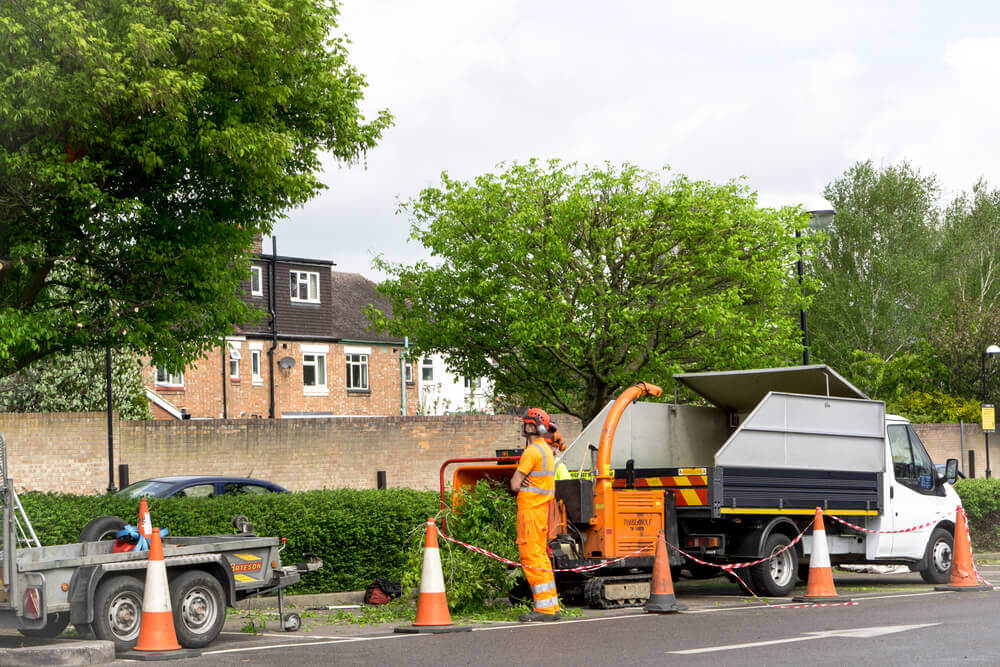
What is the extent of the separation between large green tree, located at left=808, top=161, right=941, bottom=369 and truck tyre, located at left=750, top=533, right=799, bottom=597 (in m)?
35.0

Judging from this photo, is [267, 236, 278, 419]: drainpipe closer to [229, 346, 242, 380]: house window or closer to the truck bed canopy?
[229, 346, 242, 380]: house window

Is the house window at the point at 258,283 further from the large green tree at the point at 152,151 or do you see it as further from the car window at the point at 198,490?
the large green tree at the point at 152,151

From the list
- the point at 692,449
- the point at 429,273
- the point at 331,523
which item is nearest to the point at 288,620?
the point at 331,523

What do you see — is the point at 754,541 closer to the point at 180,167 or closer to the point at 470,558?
the point at 470,558

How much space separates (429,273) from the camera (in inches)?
1049

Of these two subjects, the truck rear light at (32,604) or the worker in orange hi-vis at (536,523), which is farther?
the worker in orange hi-vis at (536,523)

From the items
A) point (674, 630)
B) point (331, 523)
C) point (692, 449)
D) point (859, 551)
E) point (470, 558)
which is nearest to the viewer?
point (674, 630)

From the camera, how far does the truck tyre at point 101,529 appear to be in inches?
458

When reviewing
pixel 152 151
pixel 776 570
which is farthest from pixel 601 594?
pixel 152 151

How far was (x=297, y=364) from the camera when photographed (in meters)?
50.7

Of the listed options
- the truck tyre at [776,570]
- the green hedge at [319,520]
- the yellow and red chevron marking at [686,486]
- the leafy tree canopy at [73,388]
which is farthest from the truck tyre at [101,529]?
the leafy tree canopy at [73,388]

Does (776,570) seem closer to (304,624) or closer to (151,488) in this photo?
(304,624)

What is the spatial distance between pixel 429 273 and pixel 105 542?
51.4 ft

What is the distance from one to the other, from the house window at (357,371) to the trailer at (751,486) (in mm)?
37062
